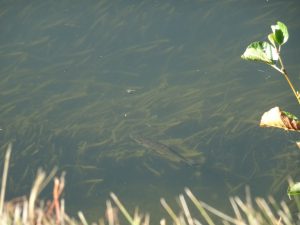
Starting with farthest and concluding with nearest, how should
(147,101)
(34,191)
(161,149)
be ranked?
(147,101)
(161,149)
(34,191)

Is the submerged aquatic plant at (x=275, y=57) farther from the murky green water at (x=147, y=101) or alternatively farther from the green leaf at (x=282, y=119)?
the murky green water at (x=147, y=101)

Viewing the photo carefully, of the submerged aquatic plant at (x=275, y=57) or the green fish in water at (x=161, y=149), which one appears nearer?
the submerged aquatic plant at (x=275, y=57)

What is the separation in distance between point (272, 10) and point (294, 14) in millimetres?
289

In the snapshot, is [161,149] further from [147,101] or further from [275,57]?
[275,57]

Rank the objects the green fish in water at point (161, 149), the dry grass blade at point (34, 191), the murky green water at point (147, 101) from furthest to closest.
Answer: the green fish in water at point (161, 149) < the murky green water at point (147, 101) < the dry grass blade at point (34, 191)

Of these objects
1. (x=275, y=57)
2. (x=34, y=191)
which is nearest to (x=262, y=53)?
(x=275, y=57)

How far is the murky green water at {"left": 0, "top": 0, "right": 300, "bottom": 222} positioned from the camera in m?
4.15

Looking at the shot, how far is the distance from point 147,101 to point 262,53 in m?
4.07

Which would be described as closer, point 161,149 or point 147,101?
point 161,149

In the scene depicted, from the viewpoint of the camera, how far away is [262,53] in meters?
0.99

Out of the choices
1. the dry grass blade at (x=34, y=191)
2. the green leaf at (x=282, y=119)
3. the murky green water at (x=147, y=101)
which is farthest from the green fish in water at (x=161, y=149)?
the dry grass blade at (x=34, y=191)

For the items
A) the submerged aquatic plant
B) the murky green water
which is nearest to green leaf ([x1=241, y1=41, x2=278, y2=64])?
the submerged aquatic plant

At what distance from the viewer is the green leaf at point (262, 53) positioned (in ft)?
3.22

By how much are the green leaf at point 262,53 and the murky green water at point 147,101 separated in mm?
2918
